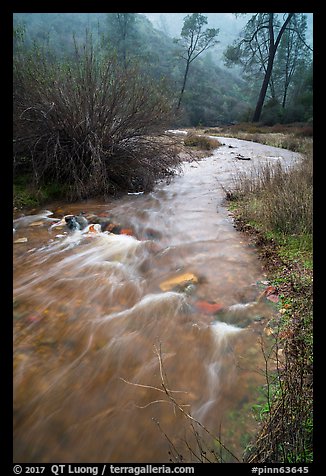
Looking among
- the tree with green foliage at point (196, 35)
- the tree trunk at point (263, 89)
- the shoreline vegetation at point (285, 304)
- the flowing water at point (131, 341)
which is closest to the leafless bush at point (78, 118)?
the flowing water at point (131, 341)

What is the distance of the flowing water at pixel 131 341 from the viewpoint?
6.13 feet

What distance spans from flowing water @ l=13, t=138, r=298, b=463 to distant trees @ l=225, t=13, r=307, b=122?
76.1ft

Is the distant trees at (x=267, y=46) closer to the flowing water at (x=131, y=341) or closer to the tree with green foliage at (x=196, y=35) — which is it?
the tree with green foliage at (x=196, y=35)

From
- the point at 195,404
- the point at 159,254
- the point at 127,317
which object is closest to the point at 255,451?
the point at 195,404

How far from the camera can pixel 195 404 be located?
6.73 ft

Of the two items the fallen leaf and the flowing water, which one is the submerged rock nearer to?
the flowing water

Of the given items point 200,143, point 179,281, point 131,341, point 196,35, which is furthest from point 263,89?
point 131,341

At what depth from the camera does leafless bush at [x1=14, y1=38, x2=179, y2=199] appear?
581 centimetres

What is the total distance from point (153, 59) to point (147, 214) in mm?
35640

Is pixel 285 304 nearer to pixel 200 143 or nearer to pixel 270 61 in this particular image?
pixel 200 143

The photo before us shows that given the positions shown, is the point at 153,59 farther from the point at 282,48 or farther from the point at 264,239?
the point at 264,239

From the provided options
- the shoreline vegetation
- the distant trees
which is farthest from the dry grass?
the distant trees

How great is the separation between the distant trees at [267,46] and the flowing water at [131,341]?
76.1ft

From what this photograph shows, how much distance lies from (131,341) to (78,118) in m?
4.91
